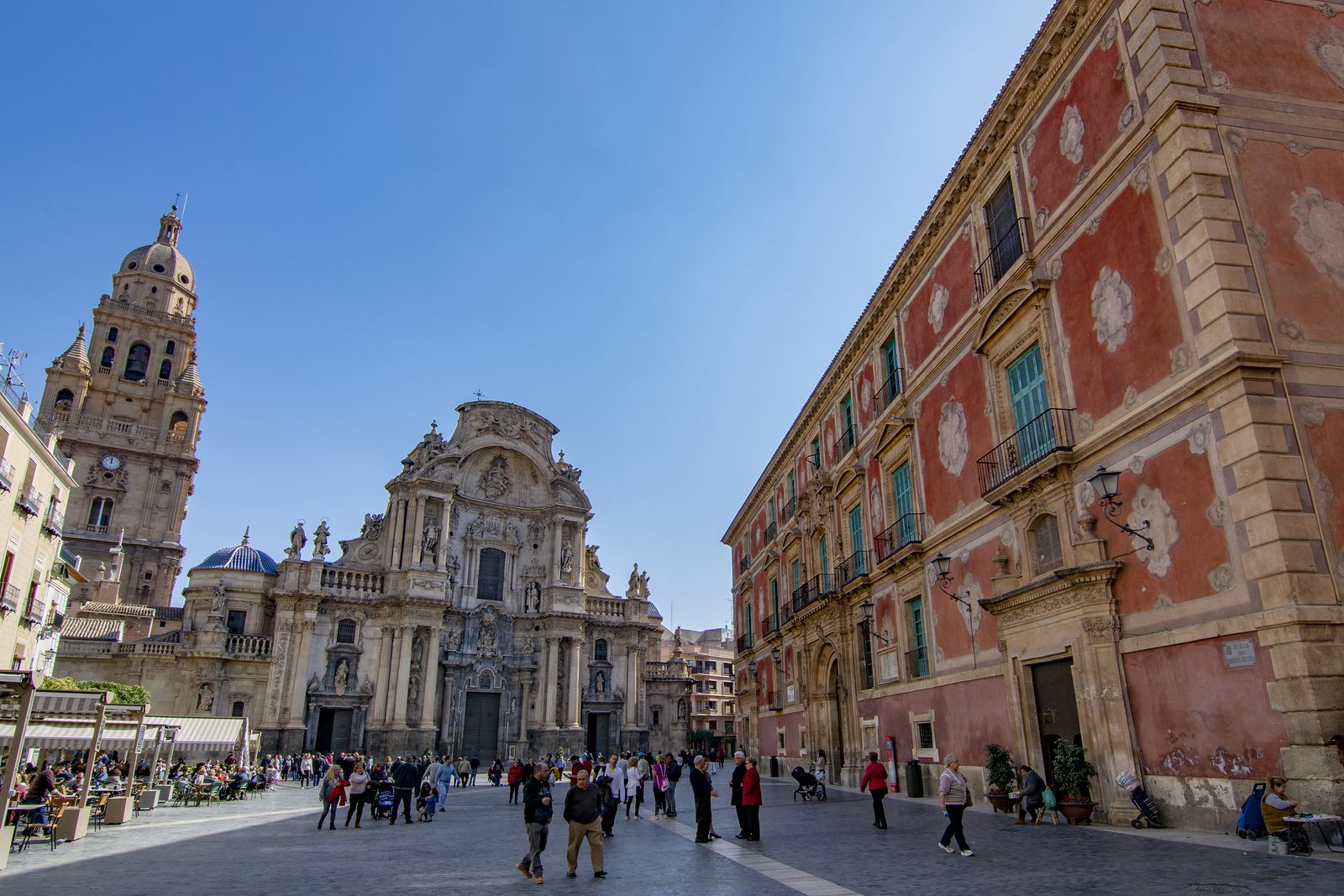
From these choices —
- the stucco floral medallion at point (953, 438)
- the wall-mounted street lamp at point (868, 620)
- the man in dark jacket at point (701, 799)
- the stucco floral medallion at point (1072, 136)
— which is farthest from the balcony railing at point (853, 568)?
the stucco floral medallion at point (1072, 136)

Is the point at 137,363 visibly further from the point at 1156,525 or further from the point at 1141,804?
the point at 1141,804

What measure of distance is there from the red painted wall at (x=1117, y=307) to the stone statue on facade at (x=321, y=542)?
3590cm

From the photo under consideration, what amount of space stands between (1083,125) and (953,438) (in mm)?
6948

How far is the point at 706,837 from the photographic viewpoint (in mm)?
13148

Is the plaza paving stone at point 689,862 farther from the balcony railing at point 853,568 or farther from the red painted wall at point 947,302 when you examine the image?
the red painted wall at point 947,302

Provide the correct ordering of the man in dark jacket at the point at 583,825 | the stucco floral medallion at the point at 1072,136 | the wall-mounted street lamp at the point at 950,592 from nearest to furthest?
the man in dark jacket at the point at 583,825 < the stucco floral medallion at the point at 1072,136 < the wall-mounted street lamp at the point at 950,592

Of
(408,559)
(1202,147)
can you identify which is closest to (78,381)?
(408,559)

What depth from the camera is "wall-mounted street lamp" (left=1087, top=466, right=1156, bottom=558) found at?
481 inches

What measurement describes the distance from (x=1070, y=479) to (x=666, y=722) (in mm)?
39779

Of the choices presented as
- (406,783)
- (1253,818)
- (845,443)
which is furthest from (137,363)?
(1253,818)

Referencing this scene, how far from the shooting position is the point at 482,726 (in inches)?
1679

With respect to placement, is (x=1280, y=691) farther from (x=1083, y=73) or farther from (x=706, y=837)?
(x=1083, y=73)

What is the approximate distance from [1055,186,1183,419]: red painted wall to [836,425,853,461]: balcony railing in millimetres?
11644

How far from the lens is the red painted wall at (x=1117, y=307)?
12297 millimetres
